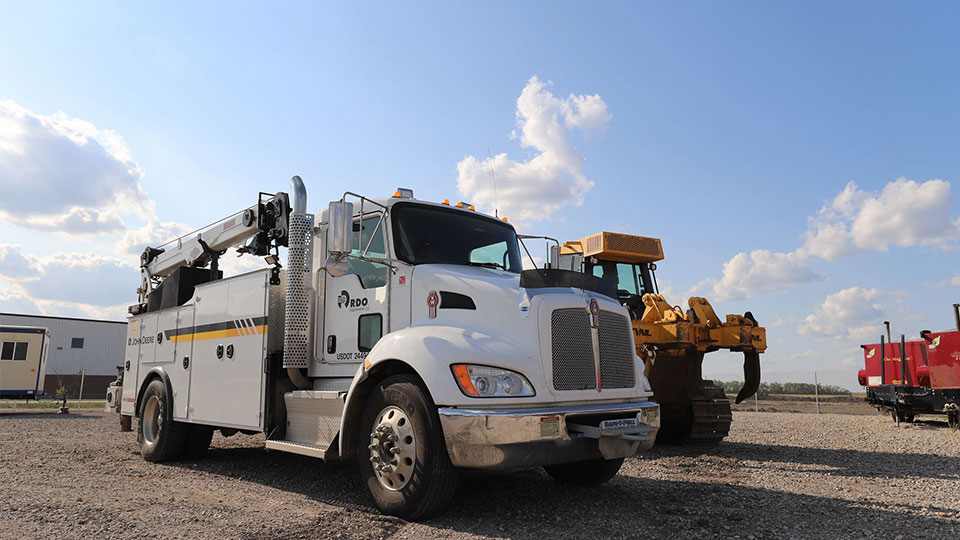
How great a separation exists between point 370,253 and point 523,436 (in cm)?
253

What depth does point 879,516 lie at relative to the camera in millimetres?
5223

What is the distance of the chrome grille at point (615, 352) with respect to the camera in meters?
5.38

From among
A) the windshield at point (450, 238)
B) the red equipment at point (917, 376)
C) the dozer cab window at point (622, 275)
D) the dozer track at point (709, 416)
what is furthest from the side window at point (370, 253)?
the red equipment at point (917, 376)

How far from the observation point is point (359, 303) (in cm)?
624

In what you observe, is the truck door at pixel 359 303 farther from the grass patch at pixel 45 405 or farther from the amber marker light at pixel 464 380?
the grass patch at pixel 45 405

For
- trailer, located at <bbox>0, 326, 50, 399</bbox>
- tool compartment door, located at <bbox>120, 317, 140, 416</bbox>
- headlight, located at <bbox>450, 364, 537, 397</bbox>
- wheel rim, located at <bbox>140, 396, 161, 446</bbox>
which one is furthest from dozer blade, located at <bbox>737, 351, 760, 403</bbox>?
trailer, located at <bbox>0, 326, 50, 399</bbox>

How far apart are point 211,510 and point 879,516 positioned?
18.7 feet

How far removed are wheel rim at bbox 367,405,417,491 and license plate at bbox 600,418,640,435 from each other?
1.50 m

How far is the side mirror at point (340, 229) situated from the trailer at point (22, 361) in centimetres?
2203

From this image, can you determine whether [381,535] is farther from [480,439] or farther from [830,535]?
[830,535]

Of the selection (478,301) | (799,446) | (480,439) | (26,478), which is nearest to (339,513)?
(480,439)

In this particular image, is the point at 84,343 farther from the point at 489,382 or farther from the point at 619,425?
the point at 619,425

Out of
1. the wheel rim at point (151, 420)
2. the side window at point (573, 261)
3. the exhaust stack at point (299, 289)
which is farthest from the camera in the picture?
the side window at point (573, 261)

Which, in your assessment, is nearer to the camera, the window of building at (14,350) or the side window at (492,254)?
the side window at (492,254)
